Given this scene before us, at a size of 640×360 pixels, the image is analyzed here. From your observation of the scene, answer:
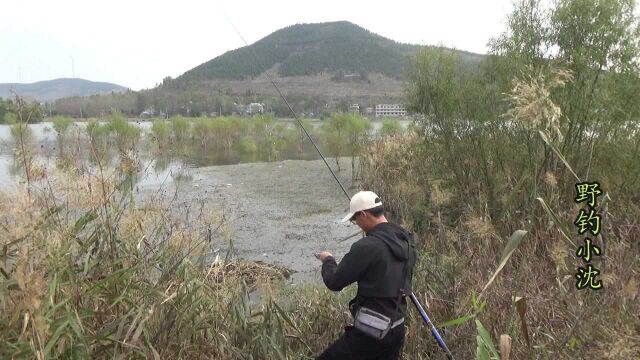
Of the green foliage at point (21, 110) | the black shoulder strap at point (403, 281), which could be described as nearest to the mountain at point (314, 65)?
the green foliage at point (21, 110)

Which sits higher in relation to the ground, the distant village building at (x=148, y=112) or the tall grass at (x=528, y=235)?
the distant village building at (x=148, y=112)

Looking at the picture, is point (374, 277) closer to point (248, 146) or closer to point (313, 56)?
point (248, 146)

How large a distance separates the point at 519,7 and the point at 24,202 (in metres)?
5.83

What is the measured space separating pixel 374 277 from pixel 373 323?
247 millimetres

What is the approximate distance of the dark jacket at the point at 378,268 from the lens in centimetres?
260

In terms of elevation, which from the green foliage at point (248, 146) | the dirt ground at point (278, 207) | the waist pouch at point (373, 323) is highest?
the waist pouch at point (373, 323)

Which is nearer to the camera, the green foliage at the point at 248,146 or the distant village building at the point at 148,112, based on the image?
the green foliage at the point at 248,146

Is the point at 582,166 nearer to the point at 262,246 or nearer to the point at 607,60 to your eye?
the point at 607,60

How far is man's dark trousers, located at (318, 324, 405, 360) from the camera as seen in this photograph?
8.87ft

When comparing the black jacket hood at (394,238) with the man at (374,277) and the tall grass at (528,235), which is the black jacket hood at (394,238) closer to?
the man at (374,277)

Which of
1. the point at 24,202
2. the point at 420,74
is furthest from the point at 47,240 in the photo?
the point at 420,74

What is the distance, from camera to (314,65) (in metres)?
101

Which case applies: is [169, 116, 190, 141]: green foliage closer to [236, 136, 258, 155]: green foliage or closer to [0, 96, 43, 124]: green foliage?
[236, 136, 258, 155]: green foliage

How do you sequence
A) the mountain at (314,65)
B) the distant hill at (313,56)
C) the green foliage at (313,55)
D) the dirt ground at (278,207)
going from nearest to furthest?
the dirt ground at (278,207)
the mountain at (314,65)
the distant hill at (313,56)
the green foliage at (313,55)
